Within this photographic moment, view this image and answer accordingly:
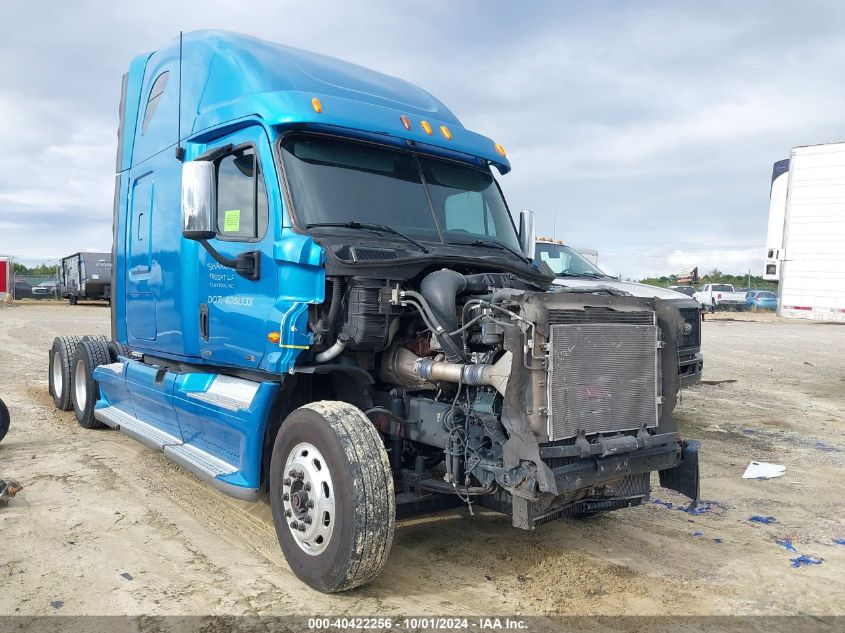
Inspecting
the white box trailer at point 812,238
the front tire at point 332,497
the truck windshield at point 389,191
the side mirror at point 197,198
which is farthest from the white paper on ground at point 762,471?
the white box trailer at point 812,238

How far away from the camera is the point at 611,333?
3.95 meters

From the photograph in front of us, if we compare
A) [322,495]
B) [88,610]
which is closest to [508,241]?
[322,495]

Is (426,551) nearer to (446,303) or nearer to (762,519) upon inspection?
(446,303)

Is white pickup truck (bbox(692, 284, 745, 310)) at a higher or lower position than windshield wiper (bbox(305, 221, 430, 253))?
lower

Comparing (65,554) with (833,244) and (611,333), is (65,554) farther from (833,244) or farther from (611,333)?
(833,244)

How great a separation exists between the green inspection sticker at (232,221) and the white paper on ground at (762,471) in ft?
16.5

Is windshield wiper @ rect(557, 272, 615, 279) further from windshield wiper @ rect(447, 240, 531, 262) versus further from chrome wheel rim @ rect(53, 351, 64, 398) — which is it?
chrome wheel rim @ rect(53, 351, 64, 398)

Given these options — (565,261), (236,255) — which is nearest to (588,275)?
(565,261)

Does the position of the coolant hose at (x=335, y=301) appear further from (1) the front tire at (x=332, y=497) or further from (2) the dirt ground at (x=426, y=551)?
(2) the dirt ground at (x=426, y=551)

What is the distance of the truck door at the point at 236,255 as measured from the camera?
4.63m

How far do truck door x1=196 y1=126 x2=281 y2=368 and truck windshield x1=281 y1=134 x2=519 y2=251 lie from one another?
0.22 metres

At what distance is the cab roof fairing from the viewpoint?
4.70 meters

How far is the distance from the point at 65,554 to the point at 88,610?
867 millimetres

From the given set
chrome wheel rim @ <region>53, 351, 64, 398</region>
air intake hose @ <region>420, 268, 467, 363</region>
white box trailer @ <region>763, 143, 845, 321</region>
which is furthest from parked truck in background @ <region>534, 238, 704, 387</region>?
chrome wheel rim @ <region>53, 351, 64, 398</region>
